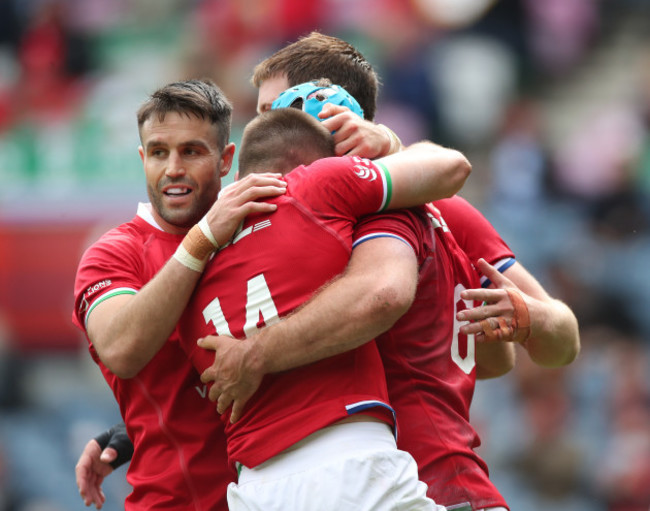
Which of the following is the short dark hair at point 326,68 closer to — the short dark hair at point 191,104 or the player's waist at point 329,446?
the short dark hair at point 191,104

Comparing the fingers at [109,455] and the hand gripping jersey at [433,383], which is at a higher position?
the hand gripping jersey at [433,383]

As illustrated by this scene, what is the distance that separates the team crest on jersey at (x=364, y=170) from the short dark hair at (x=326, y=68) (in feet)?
3.74

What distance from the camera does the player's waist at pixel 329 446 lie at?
123 inches

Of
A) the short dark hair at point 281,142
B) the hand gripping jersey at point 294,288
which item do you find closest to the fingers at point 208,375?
the hand gripping jersey at point 294,288

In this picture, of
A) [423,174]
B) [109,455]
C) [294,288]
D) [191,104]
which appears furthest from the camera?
[109,455]

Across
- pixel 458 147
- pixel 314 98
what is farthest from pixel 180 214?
pixel 458 147

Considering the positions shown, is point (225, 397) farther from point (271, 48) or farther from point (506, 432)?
point (271, 48)

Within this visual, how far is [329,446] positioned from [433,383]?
1.84 ft

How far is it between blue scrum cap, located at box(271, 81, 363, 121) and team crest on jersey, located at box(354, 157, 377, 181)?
473 mm

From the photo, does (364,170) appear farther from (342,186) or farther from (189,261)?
(189,261)

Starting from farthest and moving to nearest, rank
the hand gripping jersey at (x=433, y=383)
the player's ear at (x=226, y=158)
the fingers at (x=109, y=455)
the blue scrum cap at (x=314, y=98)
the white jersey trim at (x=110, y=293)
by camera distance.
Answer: the fingers at (x=109, y=455) → the player's ear at (x=226, y=158) → the blue scrum cap at (x=314, y=98) → the white jersey trim at (x=110, y=293) → the hand gripping jersey at (x=433, y=383)

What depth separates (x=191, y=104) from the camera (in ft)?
13.2

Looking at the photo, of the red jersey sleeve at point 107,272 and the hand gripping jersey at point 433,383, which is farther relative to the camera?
the red jersey sleeve at point 107,272

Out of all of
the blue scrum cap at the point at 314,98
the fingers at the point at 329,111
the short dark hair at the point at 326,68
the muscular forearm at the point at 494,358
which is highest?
the short dark hair at the point at 326,68
